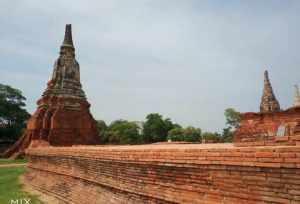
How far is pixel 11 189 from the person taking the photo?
9.51 m

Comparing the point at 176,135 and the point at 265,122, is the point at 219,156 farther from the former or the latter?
the point at 176,135

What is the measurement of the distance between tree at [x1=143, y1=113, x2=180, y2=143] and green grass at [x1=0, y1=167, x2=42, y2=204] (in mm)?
23911

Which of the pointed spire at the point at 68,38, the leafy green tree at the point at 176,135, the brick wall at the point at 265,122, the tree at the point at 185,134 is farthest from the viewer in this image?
the tree at the point at 185,134

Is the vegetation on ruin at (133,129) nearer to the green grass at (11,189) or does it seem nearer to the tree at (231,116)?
the tree at (231,116)

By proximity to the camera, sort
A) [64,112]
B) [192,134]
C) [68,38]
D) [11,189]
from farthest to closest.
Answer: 1. [192,134]
2. [68,38]
3. [64,112]
4. [11,189]

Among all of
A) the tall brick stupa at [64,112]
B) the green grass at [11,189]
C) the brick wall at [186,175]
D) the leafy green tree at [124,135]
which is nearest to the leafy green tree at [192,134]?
the leafy green tree at [124,135]

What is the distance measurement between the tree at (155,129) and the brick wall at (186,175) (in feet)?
96.3

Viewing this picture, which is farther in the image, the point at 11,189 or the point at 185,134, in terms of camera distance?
the point at 185,134

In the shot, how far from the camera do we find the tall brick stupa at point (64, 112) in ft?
61.2

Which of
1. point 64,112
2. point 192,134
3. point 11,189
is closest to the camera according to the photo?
point 11,189

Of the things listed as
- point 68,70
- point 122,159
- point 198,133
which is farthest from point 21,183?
point 198,133

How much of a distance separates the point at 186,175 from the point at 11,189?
763 cm

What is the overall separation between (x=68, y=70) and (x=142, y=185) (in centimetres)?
1677

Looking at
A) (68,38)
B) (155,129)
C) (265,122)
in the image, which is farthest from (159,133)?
(265,122)
